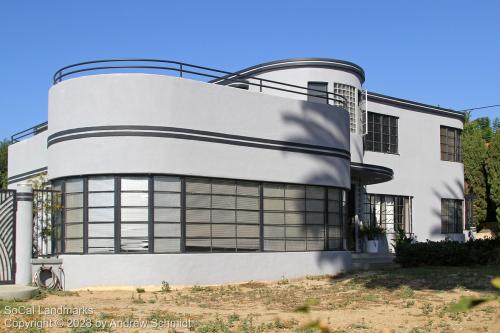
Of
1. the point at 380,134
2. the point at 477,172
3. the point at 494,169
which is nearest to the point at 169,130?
the point at 380,134

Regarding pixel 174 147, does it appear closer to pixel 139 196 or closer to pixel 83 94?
pixel 139 196

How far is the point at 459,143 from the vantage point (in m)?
32.7

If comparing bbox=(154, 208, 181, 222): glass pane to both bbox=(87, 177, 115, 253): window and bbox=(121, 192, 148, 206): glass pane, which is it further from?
bbox=(87, 177, 115, 253): window

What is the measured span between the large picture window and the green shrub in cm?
496

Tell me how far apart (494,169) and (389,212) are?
12538 mm

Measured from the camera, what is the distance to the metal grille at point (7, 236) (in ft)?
54.0

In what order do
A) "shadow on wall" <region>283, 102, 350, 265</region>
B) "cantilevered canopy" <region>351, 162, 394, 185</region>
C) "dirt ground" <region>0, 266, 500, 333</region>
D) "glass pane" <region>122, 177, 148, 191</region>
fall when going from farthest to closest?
"cantilevered canopy" <region>351, 162, 394, 185</region>, "shadow on wall" <region>283, 102, 350, 265</region>, "glass pane" <region>122, 177, 148, 191</region>, "dirt ground" <region>0, 266, 500, 333</region>

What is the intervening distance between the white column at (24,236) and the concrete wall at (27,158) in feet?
22.2

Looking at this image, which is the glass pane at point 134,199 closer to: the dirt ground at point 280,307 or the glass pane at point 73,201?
the glass pane at point 73,201

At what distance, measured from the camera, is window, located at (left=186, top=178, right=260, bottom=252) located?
17141 mm

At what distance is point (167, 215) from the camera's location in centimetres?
1667

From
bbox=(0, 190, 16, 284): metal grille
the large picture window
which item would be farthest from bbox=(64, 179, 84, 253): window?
bbox=(0, 190, 16, 284): metal grille

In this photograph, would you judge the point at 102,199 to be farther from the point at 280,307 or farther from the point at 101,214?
the point at 280,307

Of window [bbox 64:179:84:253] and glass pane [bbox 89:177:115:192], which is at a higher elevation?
glass pane [bbox 89:177:115:192]
